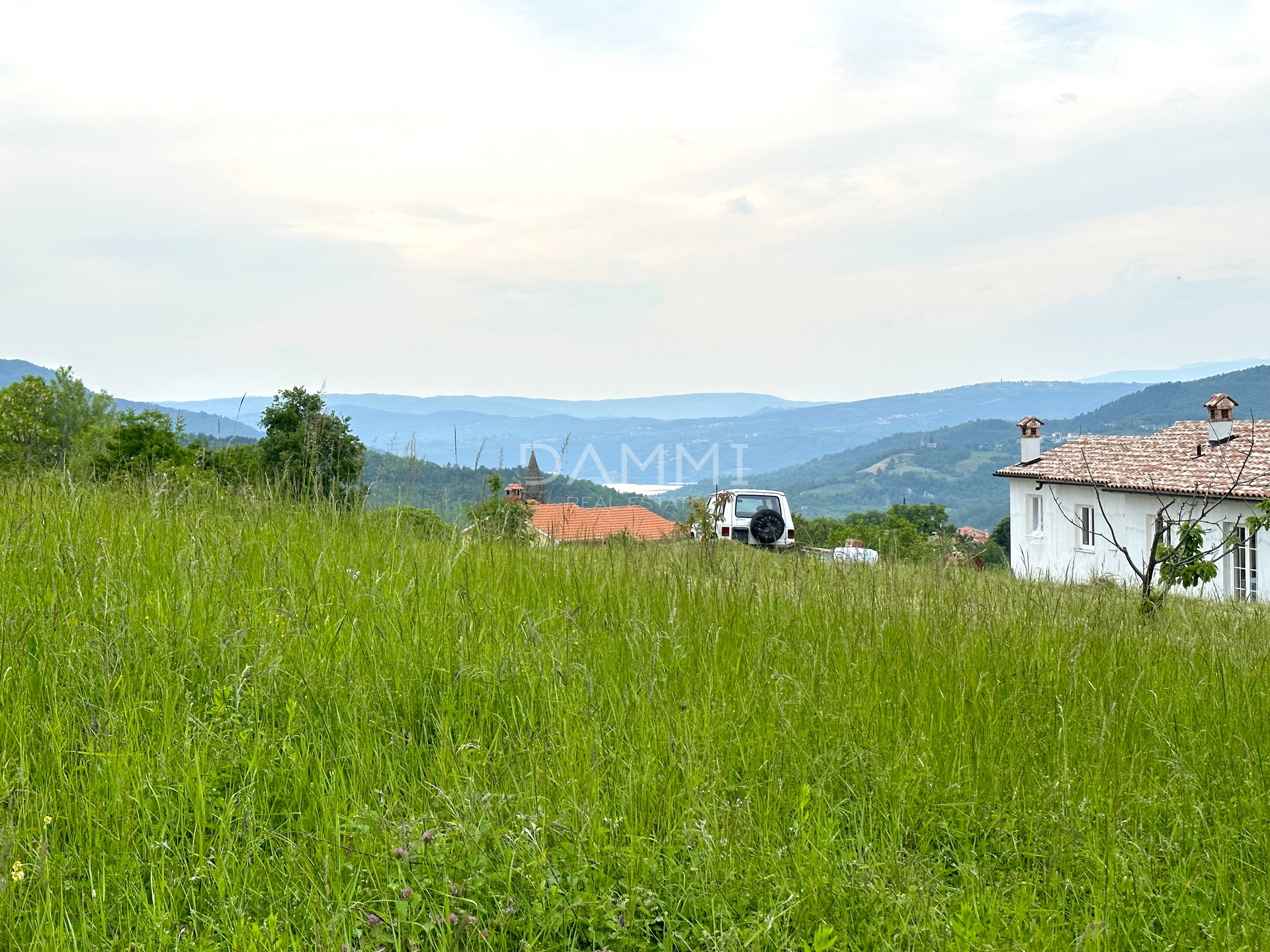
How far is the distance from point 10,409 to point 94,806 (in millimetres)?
63512

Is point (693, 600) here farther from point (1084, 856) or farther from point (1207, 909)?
point (1207, 909)

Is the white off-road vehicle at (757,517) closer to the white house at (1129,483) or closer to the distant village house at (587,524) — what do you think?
the distant village house at (587,524)

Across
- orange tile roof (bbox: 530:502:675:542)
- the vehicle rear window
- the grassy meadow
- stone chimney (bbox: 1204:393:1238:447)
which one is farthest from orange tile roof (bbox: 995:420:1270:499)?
the grassy meadow

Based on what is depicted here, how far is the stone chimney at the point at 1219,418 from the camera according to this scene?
36.8 meters

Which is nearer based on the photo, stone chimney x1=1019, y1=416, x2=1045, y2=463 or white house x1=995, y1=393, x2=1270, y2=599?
white house x1=995, y1=393, x2=1270, y2=599

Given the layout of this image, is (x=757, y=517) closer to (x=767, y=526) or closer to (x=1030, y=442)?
(x=767, y=526)

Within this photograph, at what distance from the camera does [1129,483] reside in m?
35.4

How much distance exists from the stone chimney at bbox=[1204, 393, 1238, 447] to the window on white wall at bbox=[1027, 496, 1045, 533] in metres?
7.87

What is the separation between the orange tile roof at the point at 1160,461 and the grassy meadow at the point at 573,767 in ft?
99.6

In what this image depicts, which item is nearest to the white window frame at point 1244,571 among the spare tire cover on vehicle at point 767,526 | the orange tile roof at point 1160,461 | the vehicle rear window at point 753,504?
the orange tile roof at point 1160,461

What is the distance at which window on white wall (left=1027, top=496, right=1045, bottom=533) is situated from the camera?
1699 inches

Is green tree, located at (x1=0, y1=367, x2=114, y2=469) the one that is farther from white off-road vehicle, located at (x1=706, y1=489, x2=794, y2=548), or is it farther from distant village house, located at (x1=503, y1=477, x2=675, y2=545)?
white off-road vehicle, located at (x1=706, y1=489, x2=794, y2=548)

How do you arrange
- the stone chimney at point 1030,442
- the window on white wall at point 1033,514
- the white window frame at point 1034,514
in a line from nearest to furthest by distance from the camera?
the white window frame at point 1034,514 → the window on white wall at point 1033,514 → the stone chimney at point 1030,442

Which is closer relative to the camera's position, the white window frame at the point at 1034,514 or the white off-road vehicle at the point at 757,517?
the white off-road vehicle at the point at 757,517
